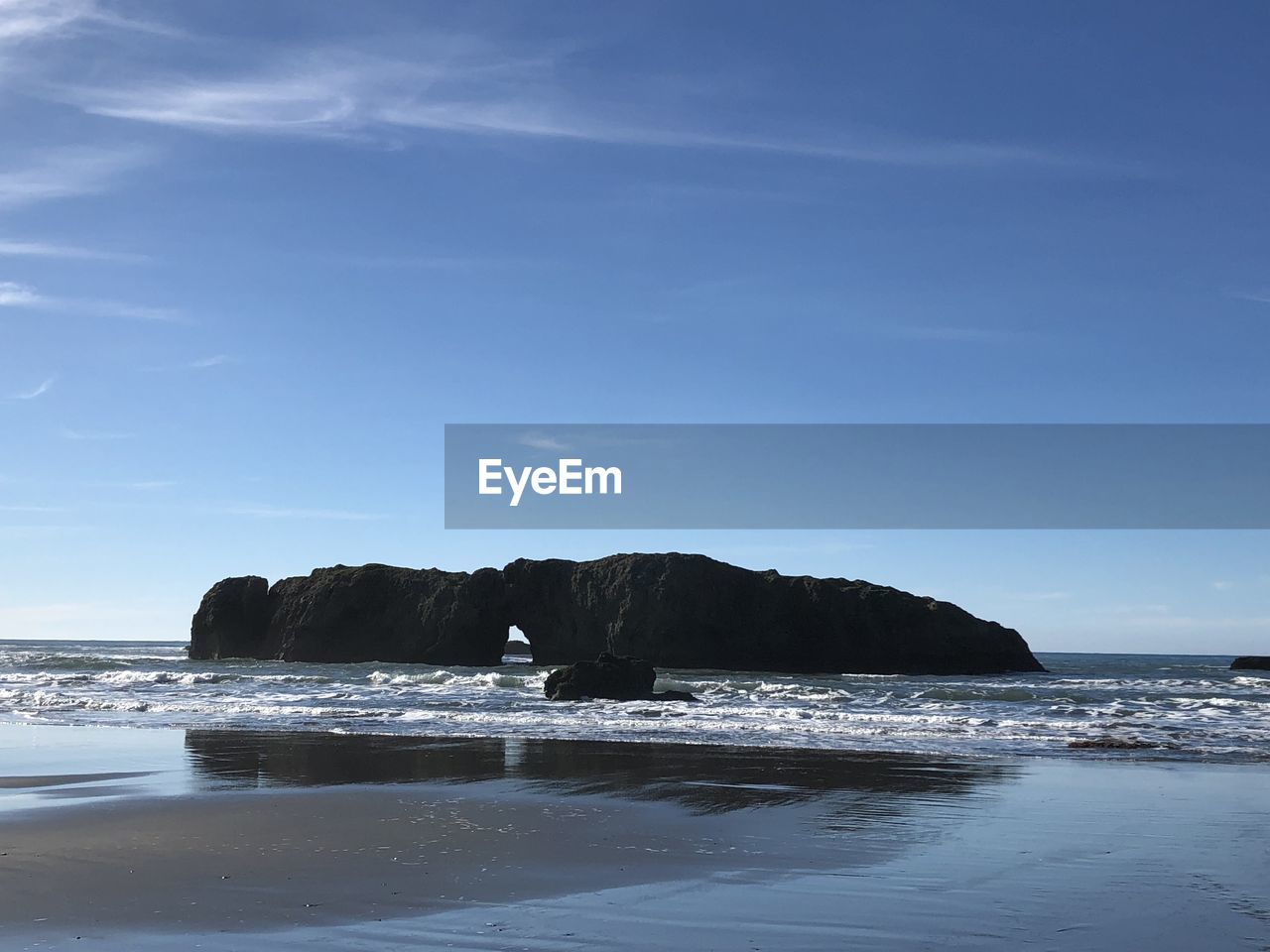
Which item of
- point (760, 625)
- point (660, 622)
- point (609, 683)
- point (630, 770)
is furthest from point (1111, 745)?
point (760, 625)

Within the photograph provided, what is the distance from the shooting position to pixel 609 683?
27.7m

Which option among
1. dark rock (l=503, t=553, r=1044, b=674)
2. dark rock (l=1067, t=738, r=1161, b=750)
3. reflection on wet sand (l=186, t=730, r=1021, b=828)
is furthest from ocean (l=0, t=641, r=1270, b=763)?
dark rock (l=503, t=553, r=1044, b=674)

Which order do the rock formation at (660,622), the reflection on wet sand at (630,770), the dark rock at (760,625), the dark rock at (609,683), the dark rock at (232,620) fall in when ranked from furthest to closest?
the dark rock at (232,620)
the rock formation at (660,622)
the dark rock at (760,625)
the dark rock at (609,683)
the reflection on wet sand at (630,770)

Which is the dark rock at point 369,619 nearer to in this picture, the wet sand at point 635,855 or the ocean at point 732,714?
the ocean at point 732,714

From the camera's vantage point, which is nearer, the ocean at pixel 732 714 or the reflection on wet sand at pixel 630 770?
the reflection on wet sand at pixel 630 770

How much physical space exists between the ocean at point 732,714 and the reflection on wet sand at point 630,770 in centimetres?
164

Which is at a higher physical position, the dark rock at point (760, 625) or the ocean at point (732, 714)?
the dark rock at point (760, 625)

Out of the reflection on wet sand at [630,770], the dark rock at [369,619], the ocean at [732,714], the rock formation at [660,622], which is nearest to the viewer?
the reflection on wet sand at [630,770]

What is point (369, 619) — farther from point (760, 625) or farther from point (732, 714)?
point (732, 714)

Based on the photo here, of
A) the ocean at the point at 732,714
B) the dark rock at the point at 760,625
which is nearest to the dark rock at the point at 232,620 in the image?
the dark rock at the point at 760,625

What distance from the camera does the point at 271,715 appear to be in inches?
901

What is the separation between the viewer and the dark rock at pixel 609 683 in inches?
1084

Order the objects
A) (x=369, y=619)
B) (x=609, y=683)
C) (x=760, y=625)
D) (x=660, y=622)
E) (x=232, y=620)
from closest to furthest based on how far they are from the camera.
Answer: (x=609, y=683) → (x=660, y=622) → (x=760, y=625) → (x=369, y=619) → (x=232, y=620)

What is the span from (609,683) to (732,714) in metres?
5.52
